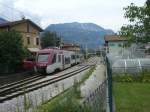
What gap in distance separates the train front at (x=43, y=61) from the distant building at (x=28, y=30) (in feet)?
49.5

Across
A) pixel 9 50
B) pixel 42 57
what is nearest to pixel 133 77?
pixel 42 57

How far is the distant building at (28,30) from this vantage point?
66562mm

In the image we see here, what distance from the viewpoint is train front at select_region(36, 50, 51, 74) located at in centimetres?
4903

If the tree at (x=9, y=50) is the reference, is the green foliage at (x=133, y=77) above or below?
below

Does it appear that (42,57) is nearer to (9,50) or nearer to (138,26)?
(9,50)

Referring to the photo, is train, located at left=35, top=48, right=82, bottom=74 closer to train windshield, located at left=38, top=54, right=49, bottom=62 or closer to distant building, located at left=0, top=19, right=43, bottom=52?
train windshield, located at left=38, top=54, right=49, bottom=62

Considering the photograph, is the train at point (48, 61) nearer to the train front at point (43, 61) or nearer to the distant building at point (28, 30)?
the train front at point (43, 61)

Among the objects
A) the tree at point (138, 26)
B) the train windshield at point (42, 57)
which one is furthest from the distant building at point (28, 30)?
the tree at point (138, 26)

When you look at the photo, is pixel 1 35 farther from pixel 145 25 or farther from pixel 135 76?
pixel 145 25

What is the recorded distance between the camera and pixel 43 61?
5038 centimetres

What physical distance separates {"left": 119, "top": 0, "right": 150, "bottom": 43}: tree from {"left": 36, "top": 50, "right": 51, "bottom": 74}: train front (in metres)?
34.6

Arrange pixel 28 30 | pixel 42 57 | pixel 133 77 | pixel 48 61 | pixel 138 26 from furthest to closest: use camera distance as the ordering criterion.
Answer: pixel 28 30 → pixel 42 57 → pixel 48 61 → pixel 133 77 → pixel 138 26

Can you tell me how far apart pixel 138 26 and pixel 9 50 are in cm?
3770

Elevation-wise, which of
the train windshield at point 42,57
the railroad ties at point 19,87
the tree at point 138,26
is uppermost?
the tree at point 138,26
